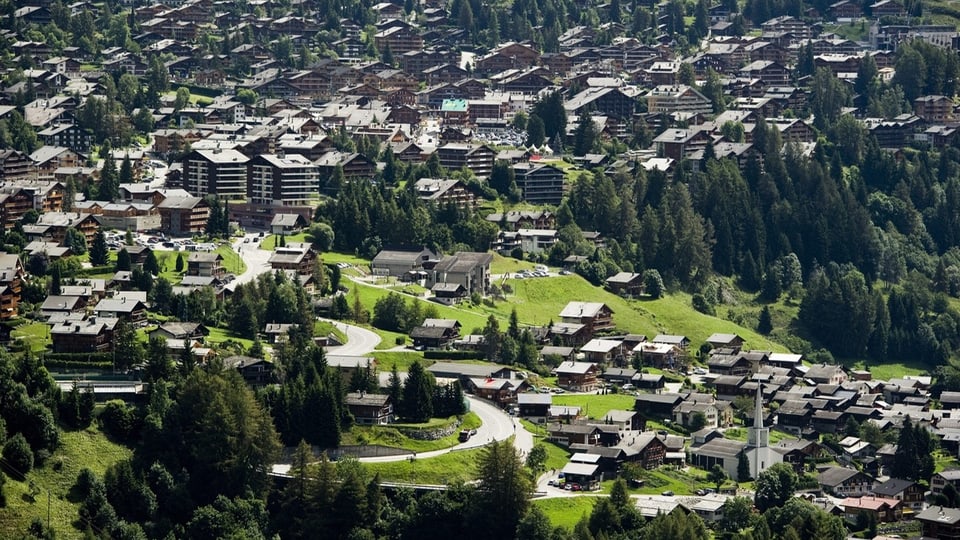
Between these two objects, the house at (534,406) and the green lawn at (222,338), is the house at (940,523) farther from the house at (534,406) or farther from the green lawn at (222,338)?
the green lawn at (222,338)

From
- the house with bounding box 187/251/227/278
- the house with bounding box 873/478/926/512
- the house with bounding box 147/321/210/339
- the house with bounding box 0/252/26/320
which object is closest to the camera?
the house with bounding box 873/478/926/512

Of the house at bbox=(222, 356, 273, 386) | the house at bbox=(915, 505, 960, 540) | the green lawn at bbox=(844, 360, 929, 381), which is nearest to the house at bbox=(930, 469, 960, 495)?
the house at bbox=(915, 505, 960, 540)

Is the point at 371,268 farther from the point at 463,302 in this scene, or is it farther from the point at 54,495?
the point at 54,495

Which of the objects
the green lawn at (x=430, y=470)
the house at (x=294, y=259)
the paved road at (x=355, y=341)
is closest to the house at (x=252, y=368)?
the paved road at (x=355, y=341)

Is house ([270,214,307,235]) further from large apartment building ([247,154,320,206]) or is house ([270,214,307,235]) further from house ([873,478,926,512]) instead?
house ([873,478,926,512])

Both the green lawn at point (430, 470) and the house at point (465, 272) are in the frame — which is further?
the house at point (465, 272)

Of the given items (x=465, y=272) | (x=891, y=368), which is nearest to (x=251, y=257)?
(x=465, y=272)
